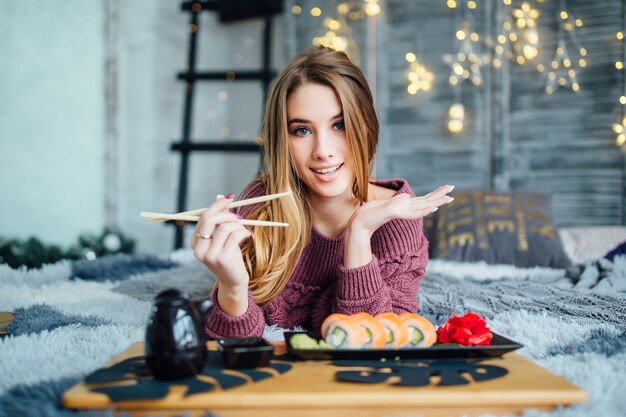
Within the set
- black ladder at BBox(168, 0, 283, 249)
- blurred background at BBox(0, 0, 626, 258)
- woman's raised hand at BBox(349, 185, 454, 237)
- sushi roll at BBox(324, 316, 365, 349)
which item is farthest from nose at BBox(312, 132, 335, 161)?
black ladder at BBox(168, 0, 283, 249)

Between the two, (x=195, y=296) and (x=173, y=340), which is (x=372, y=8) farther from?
(x=173, y=340)

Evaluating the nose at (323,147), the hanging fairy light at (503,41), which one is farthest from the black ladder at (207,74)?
the nose at (323,147)

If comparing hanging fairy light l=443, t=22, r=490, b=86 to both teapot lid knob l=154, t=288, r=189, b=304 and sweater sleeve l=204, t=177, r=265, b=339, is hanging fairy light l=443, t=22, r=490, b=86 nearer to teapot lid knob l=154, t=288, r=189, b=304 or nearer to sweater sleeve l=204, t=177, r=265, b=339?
sweater sleeve l=204, t=177, r=265, b=339

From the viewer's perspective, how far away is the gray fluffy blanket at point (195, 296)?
0.93 metres

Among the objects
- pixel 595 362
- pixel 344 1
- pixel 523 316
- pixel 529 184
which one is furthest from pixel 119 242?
pixel 595 362

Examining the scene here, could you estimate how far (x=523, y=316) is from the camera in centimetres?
149

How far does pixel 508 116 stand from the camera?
10.4 ft

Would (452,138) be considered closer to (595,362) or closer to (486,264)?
(486,264)

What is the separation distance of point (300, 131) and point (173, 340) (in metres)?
0.77

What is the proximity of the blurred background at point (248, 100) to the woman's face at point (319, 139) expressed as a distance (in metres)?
1.81

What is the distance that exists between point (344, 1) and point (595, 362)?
2.99 m

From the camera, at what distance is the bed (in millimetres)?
946

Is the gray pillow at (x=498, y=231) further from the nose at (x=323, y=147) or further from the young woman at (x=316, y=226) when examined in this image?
the nose at (x=323, y=147)

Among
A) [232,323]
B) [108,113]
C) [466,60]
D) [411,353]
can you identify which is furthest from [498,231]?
[108,113]
